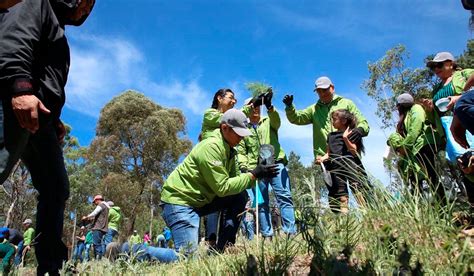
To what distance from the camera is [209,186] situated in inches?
155

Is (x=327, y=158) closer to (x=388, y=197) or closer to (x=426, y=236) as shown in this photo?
(x=388, y=197)

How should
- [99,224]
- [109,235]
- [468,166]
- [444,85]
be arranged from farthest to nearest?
[109,235]
[99,224]
[444,85]
[468,166]

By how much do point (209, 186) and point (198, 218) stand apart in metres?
0.29

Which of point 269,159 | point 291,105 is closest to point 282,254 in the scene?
point 269,159

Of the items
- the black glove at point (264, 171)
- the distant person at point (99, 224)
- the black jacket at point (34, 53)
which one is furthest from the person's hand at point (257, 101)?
the distant person at point (99, 224)

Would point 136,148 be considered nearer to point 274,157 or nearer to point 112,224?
point 112,224

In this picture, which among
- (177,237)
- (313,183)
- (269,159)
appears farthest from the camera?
(269,159)

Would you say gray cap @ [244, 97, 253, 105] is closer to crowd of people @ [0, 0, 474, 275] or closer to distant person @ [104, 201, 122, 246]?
crowd of people @ [0, 0, 474, 275]

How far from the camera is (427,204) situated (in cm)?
250

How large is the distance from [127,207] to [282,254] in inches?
982

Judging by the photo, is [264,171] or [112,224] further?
[112,224]

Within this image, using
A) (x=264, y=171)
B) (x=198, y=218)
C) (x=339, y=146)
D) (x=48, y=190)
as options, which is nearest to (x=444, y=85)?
(x=339, y=146)

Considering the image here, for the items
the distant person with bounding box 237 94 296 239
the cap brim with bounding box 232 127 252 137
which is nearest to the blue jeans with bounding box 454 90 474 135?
the cap brim with bounding box 232 127 252 137

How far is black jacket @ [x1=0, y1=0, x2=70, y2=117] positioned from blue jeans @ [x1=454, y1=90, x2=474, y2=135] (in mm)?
2470
